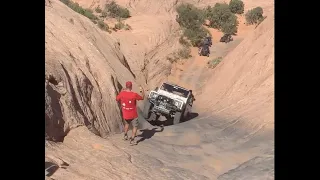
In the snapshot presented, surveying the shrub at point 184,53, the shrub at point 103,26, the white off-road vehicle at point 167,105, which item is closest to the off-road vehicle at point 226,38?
the shrub at point 184,53

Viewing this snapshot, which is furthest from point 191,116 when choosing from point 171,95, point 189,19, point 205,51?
point 189,19

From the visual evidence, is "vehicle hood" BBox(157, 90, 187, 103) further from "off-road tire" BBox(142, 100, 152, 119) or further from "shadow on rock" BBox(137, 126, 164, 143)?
"shadow on rock" BBox(137, 126, 164, 143)

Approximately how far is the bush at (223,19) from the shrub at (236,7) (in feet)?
6.94

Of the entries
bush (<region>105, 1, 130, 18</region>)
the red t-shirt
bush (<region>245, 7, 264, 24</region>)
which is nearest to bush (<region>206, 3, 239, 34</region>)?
bush (<region>245, 7, 264, 24</region>)

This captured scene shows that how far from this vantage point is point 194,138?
11.9 m

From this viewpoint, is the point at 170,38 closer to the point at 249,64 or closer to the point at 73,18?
the point at 249,64

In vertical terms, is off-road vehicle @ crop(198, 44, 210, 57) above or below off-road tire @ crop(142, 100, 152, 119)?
above

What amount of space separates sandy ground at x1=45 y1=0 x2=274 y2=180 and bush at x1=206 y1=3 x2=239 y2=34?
8274mm

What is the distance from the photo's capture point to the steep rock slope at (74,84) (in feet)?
28.0

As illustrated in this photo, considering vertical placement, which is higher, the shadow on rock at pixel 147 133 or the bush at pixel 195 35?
the bush at pixel 195 35

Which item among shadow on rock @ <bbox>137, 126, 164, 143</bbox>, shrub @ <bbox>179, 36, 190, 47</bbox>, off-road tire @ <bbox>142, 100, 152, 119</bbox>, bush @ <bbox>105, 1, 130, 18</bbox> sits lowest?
shadow on rock @ <bbox>137, 126, 164, 143</bbox>

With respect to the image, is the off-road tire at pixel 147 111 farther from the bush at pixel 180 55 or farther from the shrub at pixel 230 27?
the shrub at pixel 230 27

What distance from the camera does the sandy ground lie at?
7.88 m
